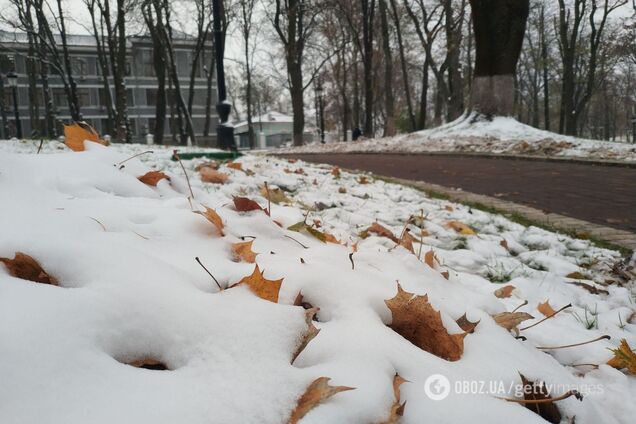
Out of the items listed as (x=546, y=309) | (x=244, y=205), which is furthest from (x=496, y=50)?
(x=244, y=205)

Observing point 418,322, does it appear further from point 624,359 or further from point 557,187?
point 557,187

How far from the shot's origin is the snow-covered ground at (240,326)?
70cm

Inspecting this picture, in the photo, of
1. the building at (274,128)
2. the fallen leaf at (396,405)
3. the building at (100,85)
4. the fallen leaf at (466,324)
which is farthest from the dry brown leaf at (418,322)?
the building at (274,128)

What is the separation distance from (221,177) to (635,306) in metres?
2.62

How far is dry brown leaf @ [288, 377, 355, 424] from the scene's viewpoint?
2.35 feet

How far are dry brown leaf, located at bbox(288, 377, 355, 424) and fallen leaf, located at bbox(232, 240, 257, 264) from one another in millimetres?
602

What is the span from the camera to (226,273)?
1167mm

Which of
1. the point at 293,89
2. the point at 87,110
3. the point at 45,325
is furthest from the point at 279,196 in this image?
the point at 87,110

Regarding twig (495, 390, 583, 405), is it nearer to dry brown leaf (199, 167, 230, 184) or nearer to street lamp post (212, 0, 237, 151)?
dry brown leaf (199, 167, 230, 184)

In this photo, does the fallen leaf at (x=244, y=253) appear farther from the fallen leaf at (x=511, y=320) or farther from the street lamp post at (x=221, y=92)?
the street lamp post at (x=221, y=92)

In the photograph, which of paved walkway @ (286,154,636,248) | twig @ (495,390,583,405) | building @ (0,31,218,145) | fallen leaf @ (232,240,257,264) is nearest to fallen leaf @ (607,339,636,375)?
twig @ (495,390,583,405)

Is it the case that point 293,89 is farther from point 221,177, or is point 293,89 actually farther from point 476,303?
point 476,303

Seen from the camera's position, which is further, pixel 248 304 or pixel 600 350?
pixel 600 350

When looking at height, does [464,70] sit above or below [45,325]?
above
